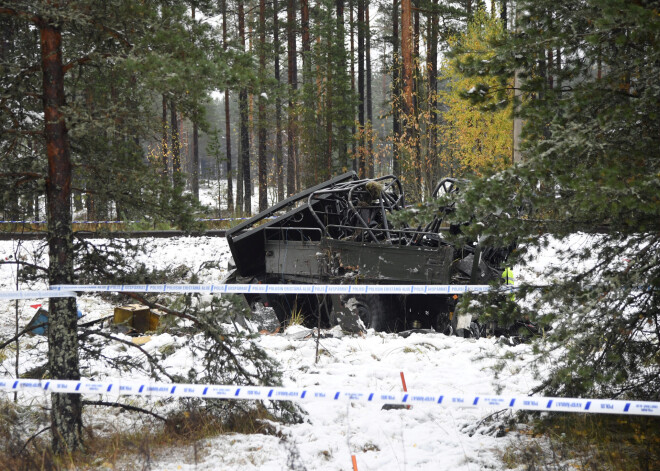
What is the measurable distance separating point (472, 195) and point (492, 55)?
1110mm

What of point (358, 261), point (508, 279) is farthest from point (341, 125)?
point (508, 279)

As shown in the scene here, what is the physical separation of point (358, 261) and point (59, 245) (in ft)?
13.3

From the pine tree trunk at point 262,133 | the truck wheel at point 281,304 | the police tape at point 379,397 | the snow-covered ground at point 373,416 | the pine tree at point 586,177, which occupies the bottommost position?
the snow-covered ground at point 373,416

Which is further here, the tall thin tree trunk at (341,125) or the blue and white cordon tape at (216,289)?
the tall thin tree trunk at (341,125)

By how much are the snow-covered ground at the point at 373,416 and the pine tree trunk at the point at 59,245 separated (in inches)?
23.8

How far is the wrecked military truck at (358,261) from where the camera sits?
7.23m

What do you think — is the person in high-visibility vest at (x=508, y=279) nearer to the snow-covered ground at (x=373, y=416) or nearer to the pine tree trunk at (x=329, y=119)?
the snow-covered ground at (x=373, y=416)

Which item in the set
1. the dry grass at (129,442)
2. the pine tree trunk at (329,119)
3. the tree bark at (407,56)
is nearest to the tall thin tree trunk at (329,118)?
the pine tree trunk at (329,119)

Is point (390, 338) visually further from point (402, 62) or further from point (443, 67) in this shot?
point (443, 67)

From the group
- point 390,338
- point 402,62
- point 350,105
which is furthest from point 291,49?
point 390,338

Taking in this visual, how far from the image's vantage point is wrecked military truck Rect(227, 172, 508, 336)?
23.7 ft

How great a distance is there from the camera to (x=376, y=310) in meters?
7.81

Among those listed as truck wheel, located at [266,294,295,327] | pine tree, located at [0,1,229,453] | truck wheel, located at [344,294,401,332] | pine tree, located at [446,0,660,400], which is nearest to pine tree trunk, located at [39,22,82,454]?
pine tree, located at [0,1,229,453]

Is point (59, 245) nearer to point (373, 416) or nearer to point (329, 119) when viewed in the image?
point (373, 416)
